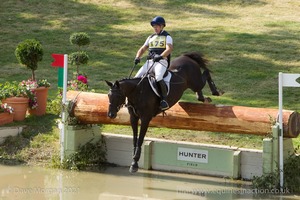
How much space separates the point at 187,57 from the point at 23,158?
10.2 feet

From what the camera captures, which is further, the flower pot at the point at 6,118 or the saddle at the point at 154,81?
the flower pot at the point at 6,118

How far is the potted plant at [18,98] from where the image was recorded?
1223 cm

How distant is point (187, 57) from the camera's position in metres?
10.4

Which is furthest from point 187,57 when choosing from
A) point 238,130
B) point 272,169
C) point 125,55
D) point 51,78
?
point 125,55

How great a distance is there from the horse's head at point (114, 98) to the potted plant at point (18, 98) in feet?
11.5

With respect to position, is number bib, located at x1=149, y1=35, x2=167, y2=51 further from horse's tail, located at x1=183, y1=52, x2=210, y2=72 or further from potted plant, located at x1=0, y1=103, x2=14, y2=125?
potted plant, located at x1=0, y1=103, x2=14, y2=125

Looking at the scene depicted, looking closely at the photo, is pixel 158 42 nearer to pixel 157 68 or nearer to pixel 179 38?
A: pixel 157 68

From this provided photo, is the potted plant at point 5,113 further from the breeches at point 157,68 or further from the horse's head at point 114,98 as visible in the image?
the horse's head at point 114,98

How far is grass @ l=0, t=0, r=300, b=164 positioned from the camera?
1452 cm

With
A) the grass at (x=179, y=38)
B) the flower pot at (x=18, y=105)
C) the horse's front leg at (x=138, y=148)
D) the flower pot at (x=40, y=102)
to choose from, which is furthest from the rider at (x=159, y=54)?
the flower pot at (x=40, y=102)

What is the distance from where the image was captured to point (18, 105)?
12.4m

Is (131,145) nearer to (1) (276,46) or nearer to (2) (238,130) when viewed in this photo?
(2) (238,130)

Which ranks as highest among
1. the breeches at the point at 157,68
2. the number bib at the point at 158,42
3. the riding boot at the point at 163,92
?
the number bib at the point at 158,42

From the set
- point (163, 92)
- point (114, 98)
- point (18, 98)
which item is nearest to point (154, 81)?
point (163, 92)
